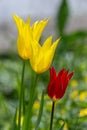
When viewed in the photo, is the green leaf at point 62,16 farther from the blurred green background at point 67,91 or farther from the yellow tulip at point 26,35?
the yellow tulip at point 26,35

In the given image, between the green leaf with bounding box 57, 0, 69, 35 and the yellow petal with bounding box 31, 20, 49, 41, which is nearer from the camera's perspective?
the yellow petal with bounding box 31, 20, 49, 41

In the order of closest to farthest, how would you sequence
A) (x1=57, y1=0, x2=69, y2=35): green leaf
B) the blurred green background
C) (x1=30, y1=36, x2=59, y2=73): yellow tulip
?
(x1=30, y1=36, x2=59, y2=73): yellow tulip < the blurred green background < (x1=57, y1=0, x2=69, y2=35): green leaf

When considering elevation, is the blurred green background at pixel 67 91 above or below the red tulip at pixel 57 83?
below

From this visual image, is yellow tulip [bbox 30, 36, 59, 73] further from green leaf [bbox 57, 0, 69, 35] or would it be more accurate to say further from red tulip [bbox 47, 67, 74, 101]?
green leaf [bbox 57, 0, 69, 35]

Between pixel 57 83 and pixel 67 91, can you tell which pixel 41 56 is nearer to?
pixel 57 83

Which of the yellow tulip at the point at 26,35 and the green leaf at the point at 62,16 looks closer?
the yellow tulip at the point at 26,35

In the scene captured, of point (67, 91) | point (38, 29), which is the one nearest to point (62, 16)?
point (67, 91)

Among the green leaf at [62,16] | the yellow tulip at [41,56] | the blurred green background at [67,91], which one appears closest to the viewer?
the yellow tulip at [41,56]

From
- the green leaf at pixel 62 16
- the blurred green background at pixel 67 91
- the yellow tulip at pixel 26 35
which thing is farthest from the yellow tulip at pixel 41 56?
the green leaf at pixel 62 16

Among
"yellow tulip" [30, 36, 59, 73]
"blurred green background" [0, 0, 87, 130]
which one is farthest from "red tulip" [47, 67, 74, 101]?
"blurred green background" [0, 0, 87, 130]

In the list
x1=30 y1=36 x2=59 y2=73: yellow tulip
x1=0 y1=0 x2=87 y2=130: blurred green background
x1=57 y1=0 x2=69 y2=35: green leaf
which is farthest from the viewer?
x1=57 y1=0 x2=69 y2=35: green leaf
